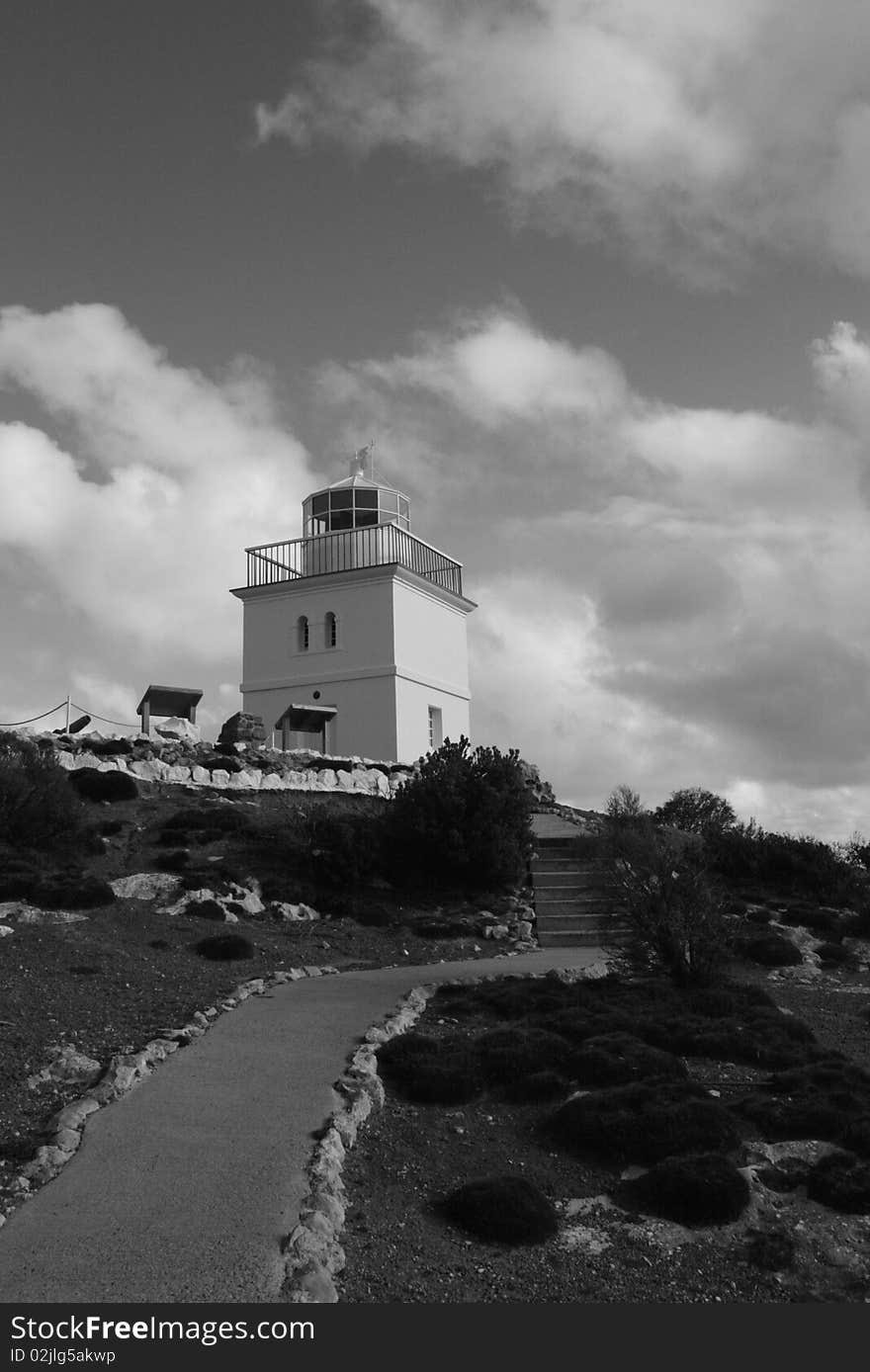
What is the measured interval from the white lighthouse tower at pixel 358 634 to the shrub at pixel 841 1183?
2574 cm

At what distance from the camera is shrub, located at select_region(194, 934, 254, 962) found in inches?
590

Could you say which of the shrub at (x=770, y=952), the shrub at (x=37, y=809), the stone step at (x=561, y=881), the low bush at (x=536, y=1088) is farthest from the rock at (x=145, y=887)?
the shrub at (x=770, y=952)

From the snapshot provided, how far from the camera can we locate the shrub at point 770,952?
703 inches

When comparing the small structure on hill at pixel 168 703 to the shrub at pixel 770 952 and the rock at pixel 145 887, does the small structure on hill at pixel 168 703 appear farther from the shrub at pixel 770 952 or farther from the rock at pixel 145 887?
the shrub at pixel 770 952

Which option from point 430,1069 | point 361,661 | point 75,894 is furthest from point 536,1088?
point 361,661

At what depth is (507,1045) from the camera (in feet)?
35.1

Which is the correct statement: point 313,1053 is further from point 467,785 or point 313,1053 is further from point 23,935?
point 467,785

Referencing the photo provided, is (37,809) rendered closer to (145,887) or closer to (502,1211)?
(145,887)

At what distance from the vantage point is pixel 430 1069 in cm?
979

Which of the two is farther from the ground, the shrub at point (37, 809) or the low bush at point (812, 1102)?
the shrub at point (37, 809)

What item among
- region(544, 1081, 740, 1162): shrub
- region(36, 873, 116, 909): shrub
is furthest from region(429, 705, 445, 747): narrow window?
region(544, 1081, 740, 1162): shrub

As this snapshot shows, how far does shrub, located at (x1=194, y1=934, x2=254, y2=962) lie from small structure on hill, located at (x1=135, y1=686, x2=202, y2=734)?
606 inches

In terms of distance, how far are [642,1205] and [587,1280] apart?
4.28 ft

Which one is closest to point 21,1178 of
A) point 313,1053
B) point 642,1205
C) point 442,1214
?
point 442,1214
